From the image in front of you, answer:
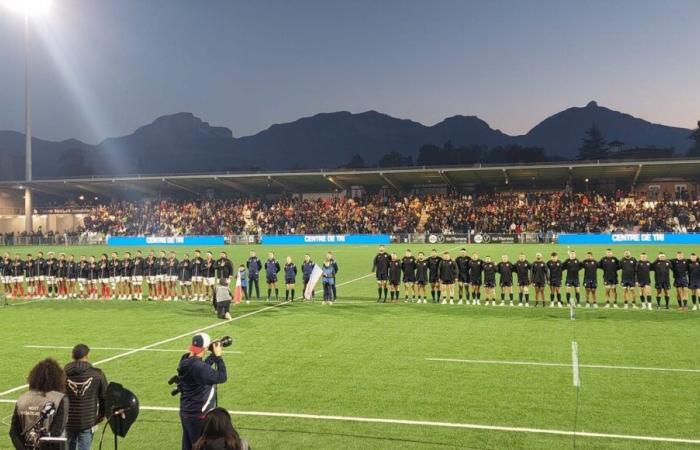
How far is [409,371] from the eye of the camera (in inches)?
476

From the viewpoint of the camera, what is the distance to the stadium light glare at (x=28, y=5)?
157 ft

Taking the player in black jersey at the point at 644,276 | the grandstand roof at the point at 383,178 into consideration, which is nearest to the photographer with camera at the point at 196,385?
the player in black jersey at the point at 644,276

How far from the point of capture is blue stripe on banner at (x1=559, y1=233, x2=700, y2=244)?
49.8m

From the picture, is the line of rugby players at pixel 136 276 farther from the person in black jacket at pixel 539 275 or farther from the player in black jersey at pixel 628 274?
the player in black jersey at pixel 628 274

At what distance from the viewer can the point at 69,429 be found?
6281 mm

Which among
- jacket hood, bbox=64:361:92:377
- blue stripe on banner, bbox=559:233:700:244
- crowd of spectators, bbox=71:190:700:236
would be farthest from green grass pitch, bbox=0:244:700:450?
crowd of spectators, bbox=71:190:700:236

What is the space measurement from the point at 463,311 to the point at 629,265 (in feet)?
19.4

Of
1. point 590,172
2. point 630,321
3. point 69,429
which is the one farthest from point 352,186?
point 69,429

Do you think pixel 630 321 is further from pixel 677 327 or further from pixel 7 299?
pixel 7 299

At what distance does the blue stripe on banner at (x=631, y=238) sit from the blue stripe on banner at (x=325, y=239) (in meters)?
17.0

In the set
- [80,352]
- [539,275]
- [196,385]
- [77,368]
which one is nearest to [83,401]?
[77,368]

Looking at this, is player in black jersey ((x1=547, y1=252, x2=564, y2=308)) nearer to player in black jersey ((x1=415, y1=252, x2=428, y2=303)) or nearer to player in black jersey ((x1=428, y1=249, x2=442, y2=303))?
Answer: player in black jersey ((x1=428, y1=249, x2=442, y2=303))

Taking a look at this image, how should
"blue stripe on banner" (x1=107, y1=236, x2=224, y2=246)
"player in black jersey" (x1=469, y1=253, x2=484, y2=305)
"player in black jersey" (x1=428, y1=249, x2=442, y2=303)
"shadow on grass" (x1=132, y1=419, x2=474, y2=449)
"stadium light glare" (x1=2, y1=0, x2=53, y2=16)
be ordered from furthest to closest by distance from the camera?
"blue stripe on banner" (x1=107, y1=236, x2=224, y2=246) → "stadium light glare" (x1=2, y1=0, x2=53, y2=16) → "player in black jersey" (x1=428, y1=249, x2=442, y2=303) → "player in black jersey" (x1=469, y1=253, x2=484, y2=305) → "shadow on grass" (x1=132, y1=419, x2=474, y2=449)

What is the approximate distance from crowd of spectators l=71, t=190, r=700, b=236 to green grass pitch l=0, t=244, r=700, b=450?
38.9 meters
